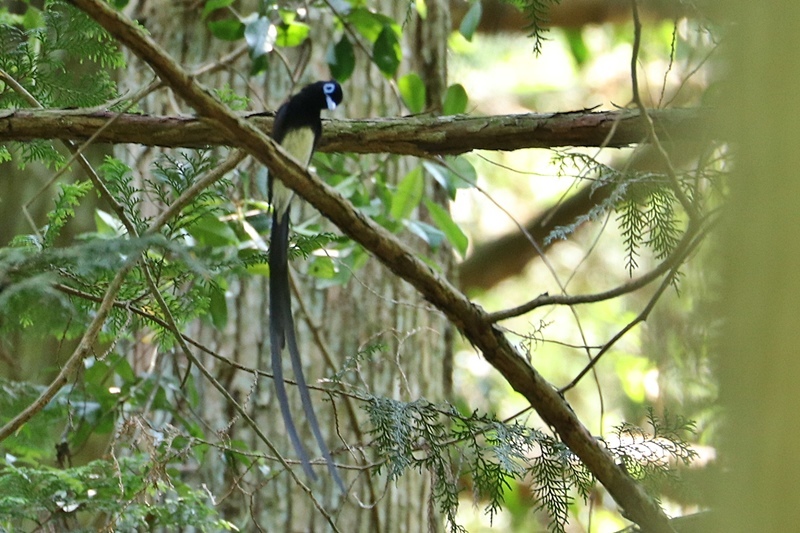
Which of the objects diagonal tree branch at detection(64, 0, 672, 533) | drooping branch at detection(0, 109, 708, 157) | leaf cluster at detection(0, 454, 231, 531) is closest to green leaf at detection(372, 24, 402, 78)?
drooping branch at detection(0, 109, 708, 157)

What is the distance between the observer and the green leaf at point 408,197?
8.34ft

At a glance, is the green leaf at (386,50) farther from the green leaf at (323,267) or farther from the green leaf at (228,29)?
the green leaf at (323,267)

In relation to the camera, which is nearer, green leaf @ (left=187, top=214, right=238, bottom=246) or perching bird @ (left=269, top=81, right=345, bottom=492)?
perching bird @ (left=269, top=81, right=345, bottom=492)

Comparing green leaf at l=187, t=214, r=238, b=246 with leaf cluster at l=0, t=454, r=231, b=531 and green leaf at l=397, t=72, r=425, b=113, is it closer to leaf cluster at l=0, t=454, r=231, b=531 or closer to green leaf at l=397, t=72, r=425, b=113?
leaf cluster at l=0, t=454, r=231, b=531

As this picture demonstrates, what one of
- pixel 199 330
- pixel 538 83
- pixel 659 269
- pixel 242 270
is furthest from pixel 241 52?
pixel 538 83

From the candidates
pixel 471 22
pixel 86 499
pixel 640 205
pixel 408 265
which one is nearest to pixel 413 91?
pixel 471 22

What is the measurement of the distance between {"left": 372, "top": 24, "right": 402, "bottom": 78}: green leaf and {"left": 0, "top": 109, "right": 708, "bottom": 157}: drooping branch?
2.37ft

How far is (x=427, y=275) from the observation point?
141 centimetres

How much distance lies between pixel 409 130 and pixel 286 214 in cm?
37

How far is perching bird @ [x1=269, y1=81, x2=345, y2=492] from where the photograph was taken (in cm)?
157

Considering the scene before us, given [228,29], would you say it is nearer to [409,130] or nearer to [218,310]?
[218,310]

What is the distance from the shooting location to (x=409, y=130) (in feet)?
5.39

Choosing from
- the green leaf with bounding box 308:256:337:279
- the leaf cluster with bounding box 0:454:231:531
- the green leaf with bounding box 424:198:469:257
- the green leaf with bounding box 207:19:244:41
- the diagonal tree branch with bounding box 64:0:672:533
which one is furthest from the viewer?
the green leaf with bounding box 424:198:469:257

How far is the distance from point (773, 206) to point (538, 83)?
6.70 metres
